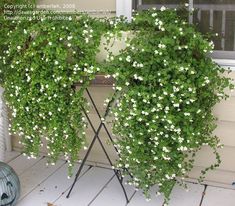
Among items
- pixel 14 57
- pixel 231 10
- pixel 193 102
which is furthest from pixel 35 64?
pixel 231 10

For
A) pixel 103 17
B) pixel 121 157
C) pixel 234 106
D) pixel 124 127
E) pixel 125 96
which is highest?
pixel 103 17

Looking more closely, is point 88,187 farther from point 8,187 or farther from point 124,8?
point 124,8

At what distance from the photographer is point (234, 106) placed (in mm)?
2529

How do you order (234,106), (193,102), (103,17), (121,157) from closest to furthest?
1. (193,102)
2. (121,157)
3. (234,106)
4. (103,17)

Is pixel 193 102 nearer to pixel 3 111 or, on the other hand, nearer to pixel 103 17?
pixel 103 17

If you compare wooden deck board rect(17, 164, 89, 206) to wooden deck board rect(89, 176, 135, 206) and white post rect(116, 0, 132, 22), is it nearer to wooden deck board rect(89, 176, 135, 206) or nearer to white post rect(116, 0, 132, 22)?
wooden deck board rect(89, 176, 135, 206)

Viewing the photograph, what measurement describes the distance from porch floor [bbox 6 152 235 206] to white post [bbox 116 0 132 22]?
1137 mm

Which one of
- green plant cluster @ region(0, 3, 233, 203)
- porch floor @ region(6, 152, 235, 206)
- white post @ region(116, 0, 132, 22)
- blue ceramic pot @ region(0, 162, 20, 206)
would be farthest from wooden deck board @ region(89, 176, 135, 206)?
white post @ region(116, 0, 132, 22)

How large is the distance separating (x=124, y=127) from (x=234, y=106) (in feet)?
2.48

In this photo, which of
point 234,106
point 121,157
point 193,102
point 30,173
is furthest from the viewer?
point 30,173

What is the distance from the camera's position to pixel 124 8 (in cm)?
270

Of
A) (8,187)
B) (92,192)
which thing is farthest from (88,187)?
(8,187)

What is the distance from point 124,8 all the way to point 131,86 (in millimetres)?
705

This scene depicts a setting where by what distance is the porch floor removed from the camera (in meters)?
2.54
